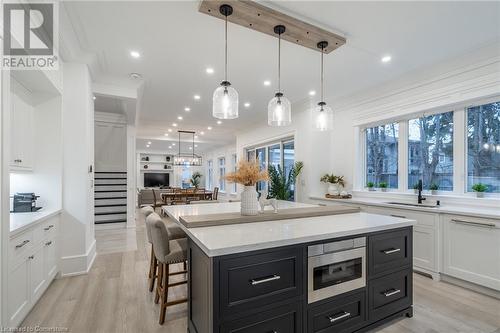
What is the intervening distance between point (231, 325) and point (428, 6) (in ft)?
9.98

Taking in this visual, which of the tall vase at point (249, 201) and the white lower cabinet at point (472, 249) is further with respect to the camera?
the white lower cabinet at point (472, 249)

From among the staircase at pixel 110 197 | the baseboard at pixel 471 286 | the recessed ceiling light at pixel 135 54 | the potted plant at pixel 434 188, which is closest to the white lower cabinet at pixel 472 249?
the baseboard at pixel 471 286

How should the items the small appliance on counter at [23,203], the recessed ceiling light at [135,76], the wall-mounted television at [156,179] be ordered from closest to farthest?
the small appliance on counter at [23,203]
the recessed ceiling light at [135,76]
the wall-mounted television at [156,179]

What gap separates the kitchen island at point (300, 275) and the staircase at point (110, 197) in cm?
570

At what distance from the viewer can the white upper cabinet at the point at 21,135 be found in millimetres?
2540

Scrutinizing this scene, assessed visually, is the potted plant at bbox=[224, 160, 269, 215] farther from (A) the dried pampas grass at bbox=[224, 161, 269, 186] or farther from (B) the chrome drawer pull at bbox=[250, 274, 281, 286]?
(B) the chrome drawer pull at bbox=[250, 274, 281, 286]

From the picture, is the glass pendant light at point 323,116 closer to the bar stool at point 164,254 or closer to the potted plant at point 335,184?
the bar stool at point 164,254

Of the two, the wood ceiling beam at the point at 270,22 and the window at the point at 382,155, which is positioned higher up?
the wood ceiling beam at the point at 270,22

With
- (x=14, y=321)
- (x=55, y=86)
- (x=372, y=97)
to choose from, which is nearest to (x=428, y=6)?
(x=372, y=97)

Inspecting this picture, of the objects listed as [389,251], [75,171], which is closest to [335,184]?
[389,251]

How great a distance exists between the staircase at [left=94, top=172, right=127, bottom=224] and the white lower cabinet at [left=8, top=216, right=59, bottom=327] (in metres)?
3.88

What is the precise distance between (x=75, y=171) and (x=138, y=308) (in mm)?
1997

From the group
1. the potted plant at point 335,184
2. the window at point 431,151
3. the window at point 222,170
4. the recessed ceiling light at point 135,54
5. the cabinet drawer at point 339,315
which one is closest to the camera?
the cabinet drawer at point 339,315

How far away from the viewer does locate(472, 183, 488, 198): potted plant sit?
291 cm
